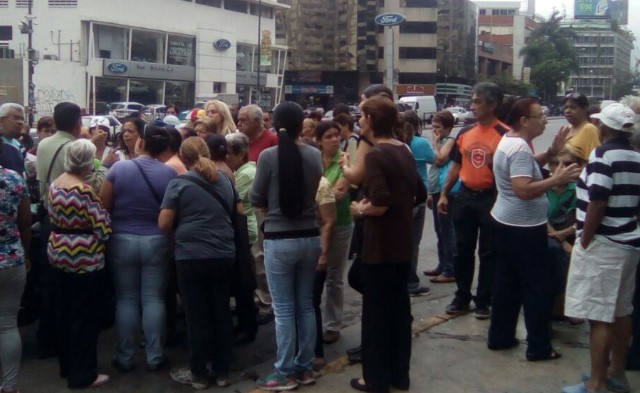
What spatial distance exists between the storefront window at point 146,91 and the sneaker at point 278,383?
52249 mm

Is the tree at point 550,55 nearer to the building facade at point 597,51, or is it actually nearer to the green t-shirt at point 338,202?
the building facade at point 597,51

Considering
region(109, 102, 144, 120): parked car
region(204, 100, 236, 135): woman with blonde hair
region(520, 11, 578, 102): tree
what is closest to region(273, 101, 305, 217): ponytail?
region(204, 100, 236, 135): woman with blonde hair

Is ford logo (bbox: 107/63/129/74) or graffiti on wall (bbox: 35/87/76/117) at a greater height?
Answer: ford logo (bbox: 107/63/129/74)

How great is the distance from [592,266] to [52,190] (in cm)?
364

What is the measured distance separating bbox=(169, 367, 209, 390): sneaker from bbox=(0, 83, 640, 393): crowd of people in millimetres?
13

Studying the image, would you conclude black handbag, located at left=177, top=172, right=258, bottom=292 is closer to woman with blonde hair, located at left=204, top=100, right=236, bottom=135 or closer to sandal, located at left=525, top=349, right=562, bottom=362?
woman with blonde hair, located at left=204, top=100, right=236, bottom=135

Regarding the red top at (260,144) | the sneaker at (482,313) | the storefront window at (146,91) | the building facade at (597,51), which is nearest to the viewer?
the sneaker at (482,313)

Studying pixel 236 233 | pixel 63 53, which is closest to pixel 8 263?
pixel 236 233

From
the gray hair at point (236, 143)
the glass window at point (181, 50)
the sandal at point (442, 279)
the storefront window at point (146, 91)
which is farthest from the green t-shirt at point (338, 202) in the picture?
the glass window at point (181, 50)

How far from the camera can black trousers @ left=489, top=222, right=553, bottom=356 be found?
5.22 m

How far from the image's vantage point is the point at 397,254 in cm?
463

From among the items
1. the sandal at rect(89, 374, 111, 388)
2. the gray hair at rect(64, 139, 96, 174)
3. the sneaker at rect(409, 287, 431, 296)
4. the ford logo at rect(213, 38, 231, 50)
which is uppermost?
the ford logo at rect(213, 38, 231, 50)

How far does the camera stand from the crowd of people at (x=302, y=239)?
454 cm

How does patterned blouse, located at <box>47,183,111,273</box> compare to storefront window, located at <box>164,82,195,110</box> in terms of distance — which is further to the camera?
storefront window, located at <box>164,82,195,110</box>
